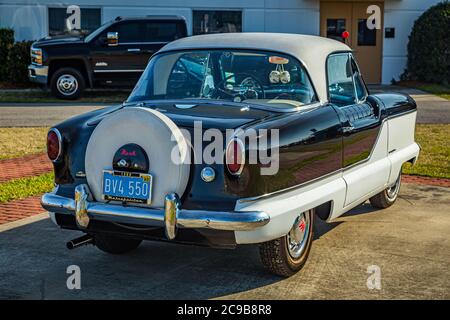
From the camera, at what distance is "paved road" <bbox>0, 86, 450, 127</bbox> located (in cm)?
1399

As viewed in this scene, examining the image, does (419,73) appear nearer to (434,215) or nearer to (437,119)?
(437,119)

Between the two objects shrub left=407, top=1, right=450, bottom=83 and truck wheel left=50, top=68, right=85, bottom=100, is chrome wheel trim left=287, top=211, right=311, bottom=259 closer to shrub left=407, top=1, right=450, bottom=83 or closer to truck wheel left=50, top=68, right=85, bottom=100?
truck wheel left=50, top=68, right=85, bottom=100

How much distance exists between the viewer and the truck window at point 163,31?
18.4 m

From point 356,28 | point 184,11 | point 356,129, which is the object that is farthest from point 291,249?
point 356,28

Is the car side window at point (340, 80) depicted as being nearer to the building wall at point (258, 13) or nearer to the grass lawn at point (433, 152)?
the grass lawn at point (433, 152)

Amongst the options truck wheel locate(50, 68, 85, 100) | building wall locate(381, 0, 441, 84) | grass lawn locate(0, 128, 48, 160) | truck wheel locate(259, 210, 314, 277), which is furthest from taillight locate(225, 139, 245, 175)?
building wall locate(381, 0, 441, 84)

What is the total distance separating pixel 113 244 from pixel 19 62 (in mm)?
15341

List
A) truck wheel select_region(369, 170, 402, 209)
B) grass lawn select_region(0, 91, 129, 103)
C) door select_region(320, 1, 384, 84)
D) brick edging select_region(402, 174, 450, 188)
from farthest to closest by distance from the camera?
door select_region(320, 1, 384, 84)
grass lawn select_region(0, 91, 129, 103)
brick edging select_region(402, 174, 450, 188)
truck wheel select_region(369, 170, 402, 209)

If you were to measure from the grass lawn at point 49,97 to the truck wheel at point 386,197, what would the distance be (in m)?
11.3

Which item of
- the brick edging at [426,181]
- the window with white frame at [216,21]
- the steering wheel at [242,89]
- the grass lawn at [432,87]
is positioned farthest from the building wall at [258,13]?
the steering wheel at [242,89]

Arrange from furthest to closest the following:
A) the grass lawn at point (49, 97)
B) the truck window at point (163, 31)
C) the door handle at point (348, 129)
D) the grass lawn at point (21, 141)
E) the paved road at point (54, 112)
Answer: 1. the truck window at point (163, 31)
2. the grass lawn at point (49, 97)
3. the paved road at point (54, 112)
4. the grass lawn at point (21, 141)
5. the door handle at point (348, 129)

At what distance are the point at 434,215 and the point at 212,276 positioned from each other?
281 centimetres

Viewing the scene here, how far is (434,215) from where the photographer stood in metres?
7.14

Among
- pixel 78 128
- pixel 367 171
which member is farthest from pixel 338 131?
pixel 78 128
